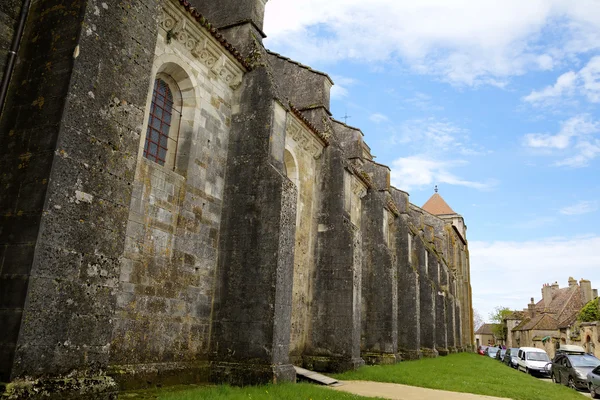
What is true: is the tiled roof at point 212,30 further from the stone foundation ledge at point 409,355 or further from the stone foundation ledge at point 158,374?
the stone foundation ledge at point 409,355

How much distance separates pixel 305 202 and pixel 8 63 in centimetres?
981

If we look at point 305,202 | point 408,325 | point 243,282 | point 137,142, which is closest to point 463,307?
point 408,325

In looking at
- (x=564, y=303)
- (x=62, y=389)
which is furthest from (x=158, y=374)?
(x=564, y=303)

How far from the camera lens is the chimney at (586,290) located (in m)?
46.8

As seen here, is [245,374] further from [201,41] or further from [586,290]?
[586,290]

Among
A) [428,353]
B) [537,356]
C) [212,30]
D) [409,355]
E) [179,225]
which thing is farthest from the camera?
[428,353]

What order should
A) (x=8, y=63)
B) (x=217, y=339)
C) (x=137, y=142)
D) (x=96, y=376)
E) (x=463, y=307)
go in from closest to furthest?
(x=96, y=376), (x=8, y=63), (x=137, y=142), (x=217, y=339), (x=463, y=307)

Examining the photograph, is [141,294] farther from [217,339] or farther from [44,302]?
[44,302]

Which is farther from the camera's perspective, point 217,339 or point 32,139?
point 217,339

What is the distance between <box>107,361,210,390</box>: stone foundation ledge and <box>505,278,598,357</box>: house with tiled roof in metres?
38.9

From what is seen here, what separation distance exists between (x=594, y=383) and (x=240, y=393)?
13.2 meters

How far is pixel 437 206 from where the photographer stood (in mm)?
57688

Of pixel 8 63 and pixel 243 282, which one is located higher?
pixel 8 63

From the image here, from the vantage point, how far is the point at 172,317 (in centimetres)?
821
